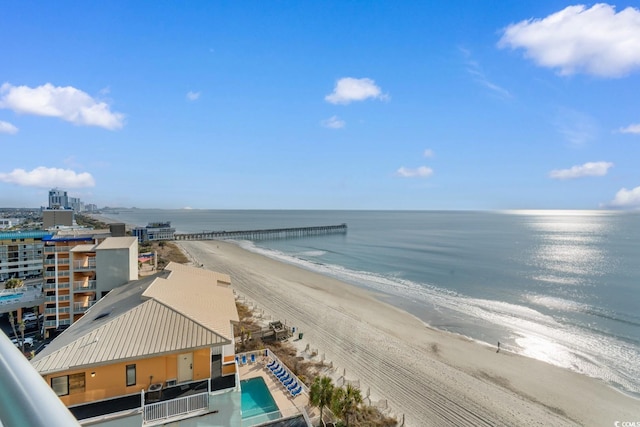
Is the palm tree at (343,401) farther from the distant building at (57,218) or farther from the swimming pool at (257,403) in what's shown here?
the distant building at (57,218)

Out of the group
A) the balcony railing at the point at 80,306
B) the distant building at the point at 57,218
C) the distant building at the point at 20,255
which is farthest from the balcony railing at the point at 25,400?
the distant building at the point at 57,218

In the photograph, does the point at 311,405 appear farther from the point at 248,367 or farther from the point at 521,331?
the point at 521,331

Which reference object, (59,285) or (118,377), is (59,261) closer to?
(59,285)

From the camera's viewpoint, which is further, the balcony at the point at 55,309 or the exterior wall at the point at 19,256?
the exterior wall at the point at 19,256

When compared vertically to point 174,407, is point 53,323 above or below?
below

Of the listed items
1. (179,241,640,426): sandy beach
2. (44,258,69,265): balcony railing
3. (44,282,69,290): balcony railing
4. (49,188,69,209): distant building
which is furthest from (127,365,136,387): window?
(49,188,69,209): distant building

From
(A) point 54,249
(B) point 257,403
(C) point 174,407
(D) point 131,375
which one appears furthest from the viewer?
(A) point 54,249

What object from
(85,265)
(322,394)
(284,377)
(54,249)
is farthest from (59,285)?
(322,394)
